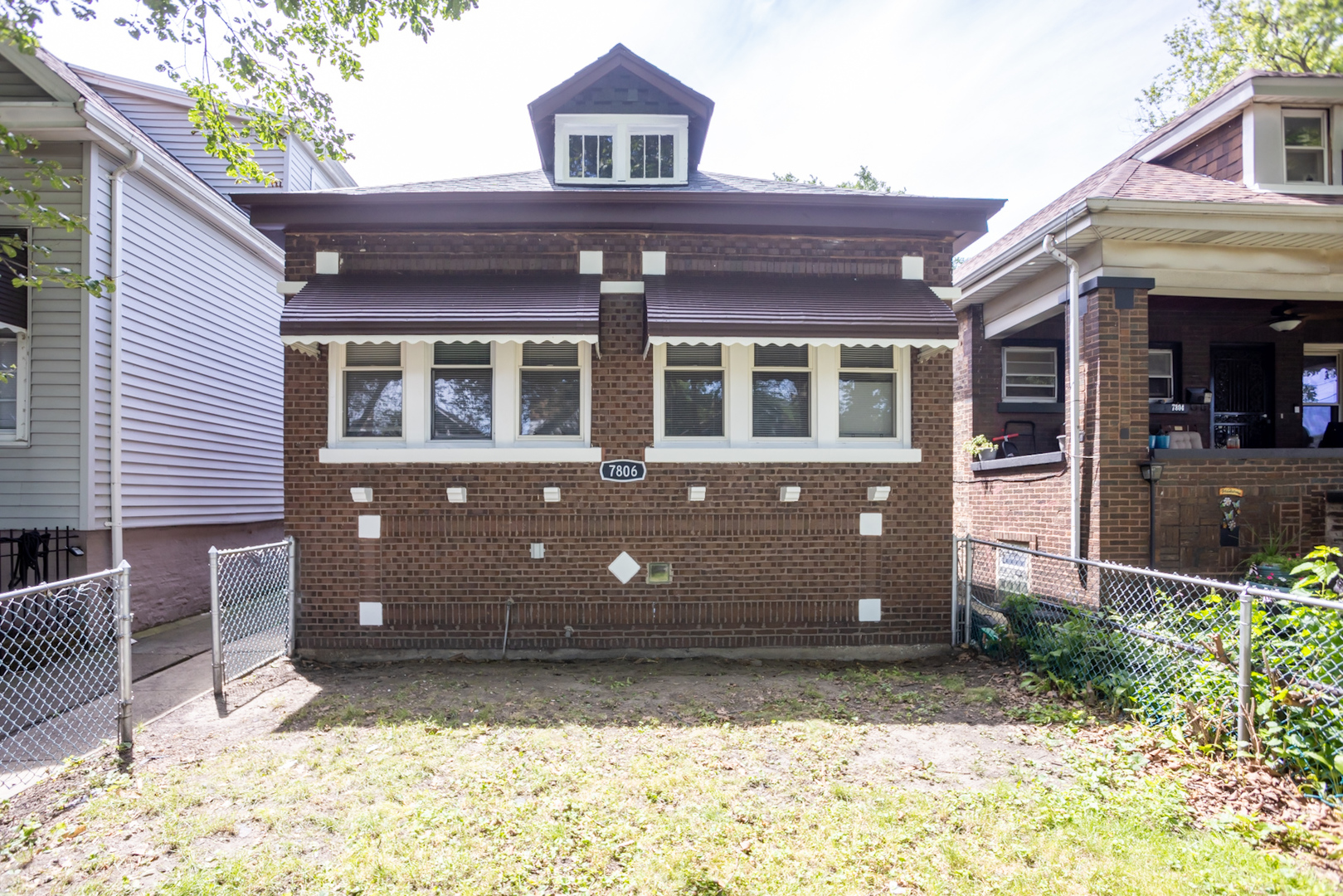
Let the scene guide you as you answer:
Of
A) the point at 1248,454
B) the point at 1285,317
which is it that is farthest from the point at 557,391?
the point at 1285,317

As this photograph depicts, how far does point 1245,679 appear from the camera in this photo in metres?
4.55

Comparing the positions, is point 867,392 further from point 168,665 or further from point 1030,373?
point 168,665

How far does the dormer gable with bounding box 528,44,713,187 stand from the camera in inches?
345

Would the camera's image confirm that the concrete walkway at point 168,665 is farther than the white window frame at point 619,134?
No

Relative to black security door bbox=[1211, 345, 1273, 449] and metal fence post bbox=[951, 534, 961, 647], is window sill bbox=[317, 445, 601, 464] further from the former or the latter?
black security door bbox=[1211, 345, 1273, 449]

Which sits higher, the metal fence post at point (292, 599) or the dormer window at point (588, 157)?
the dormer window at point (588, 157)

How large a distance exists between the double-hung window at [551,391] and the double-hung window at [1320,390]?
12.1m

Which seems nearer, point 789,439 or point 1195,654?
point 1195,654


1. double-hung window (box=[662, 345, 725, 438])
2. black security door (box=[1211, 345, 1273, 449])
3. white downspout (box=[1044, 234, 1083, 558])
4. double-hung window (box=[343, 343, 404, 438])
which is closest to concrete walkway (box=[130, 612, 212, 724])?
double-hung window (box=[343, 343, 404, 438])

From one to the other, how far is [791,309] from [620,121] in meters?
3.70

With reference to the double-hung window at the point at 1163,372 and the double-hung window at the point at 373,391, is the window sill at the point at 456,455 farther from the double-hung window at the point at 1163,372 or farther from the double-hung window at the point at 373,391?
the double-hung window at the point at 1163,372

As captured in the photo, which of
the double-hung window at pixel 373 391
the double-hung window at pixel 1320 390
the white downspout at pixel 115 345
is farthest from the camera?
the double-hung window at pixel 1320 390

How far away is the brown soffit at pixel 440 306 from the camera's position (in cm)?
679

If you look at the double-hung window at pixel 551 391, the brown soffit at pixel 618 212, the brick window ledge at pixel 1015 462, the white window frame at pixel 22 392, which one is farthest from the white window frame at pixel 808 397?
the white window frame at pixel 22 392
